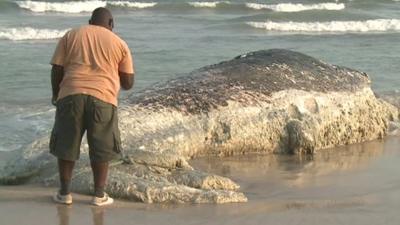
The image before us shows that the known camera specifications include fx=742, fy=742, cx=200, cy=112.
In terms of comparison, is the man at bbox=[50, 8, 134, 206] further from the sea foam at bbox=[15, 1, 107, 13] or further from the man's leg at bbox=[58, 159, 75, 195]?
the sea foam at bbox=[15, 1, 107, 13]

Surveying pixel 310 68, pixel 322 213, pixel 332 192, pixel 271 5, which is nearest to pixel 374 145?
pixel 310 68

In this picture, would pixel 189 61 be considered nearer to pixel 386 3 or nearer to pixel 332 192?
pixel 332 192

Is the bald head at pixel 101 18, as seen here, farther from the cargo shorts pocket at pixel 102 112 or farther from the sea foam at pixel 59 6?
the sea foam at pixel 59 6

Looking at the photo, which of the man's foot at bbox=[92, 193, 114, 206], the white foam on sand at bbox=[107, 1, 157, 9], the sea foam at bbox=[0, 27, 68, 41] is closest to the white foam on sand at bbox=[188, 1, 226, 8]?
the white foam on sand at bbox=[107, 1, 157, 9]

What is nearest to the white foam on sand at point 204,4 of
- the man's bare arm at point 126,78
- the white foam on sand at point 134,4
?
the white foam on sand at point 134,4

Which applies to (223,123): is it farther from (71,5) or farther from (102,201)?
(71,5)

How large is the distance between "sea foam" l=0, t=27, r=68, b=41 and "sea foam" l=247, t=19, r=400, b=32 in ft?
21.4

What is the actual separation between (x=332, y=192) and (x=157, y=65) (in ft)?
25.0

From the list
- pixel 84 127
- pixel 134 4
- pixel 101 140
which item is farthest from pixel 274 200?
pixel 134 4

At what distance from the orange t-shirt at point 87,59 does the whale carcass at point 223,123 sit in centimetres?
87

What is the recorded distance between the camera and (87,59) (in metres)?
5.12

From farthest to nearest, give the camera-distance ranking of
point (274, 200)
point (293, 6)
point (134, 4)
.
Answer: point (293, 6)
point (134, 4)
point (274, 200)

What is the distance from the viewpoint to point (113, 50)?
5.16 metres

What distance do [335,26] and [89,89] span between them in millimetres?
19315
